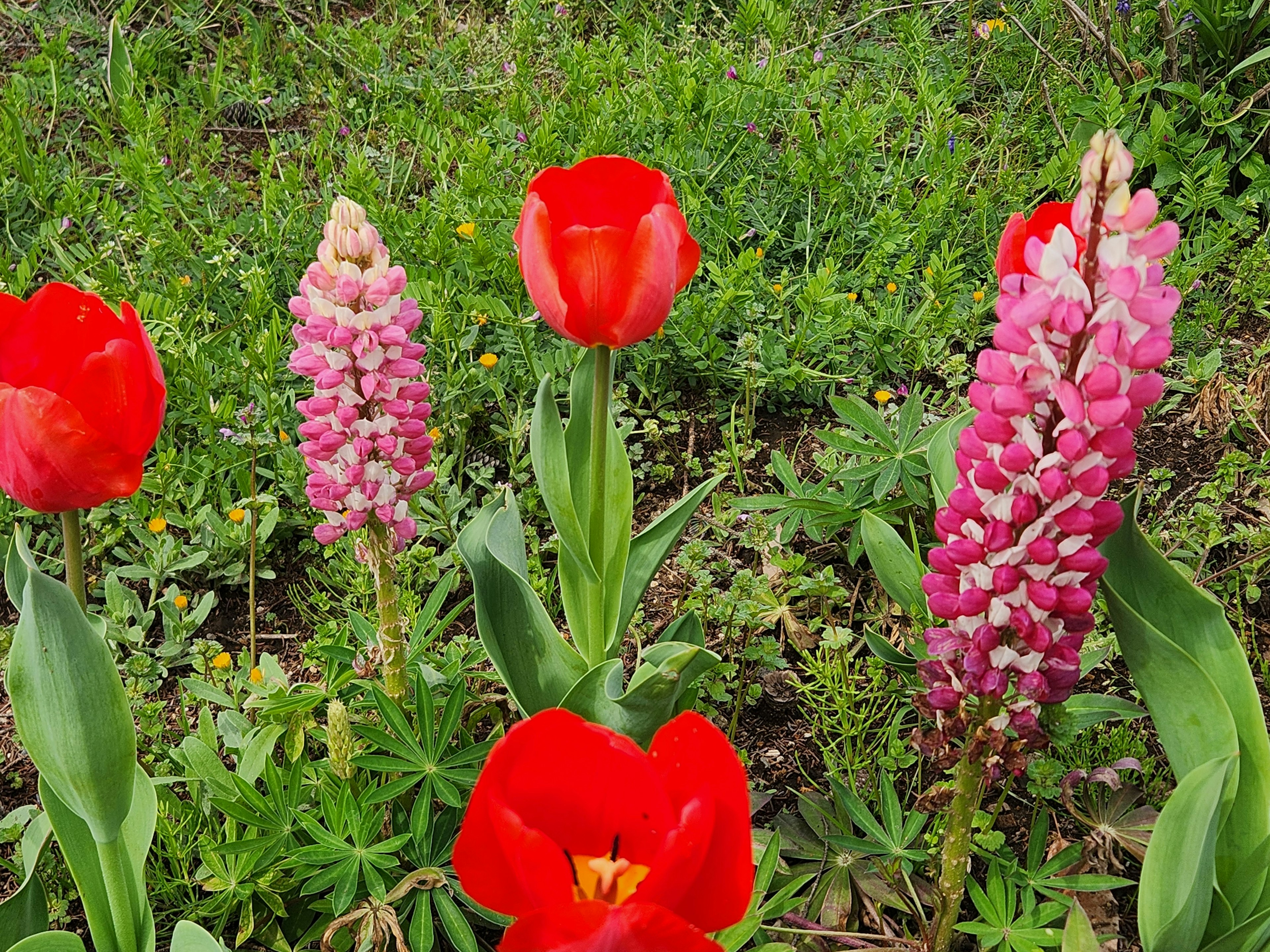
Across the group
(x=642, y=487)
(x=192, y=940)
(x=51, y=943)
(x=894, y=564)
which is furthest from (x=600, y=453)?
(x=642, y=487)

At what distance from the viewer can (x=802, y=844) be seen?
59.3 inches

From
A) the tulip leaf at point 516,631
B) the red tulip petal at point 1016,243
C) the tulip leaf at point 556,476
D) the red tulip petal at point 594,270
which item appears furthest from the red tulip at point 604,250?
the red tulip petal at point 1016,243

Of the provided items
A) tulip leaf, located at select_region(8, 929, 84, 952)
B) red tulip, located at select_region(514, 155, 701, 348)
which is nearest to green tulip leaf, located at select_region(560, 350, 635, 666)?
red tulip, located at select_region(514, 155, 701, 348)

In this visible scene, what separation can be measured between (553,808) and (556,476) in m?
0.61

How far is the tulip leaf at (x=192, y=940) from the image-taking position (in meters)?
1.12

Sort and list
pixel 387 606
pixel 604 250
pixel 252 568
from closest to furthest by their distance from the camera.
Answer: pixel 604 250, pixel 387 606, pixel 252 568

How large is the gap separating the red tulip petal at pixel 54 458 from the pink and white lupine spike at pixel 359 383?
0.31m

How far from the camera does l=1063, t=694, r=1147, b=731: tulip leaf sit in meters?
1.41

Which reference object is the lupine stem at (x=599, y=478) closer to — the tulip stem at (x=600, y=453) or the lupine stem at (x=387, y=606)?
the tulip stem at (x=600, y=453)

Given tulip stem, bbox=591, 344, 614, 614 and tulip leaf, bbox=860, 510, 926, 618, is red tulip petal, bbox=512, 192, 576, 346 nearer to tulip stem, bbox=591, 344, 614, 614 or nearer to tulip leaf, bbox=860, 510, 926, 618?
tulip stem, bbox=591, 344, 614, 614

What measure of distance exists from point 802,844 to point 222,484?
1.37 meters

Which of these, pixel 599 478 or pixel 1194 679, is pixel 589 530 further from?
pixel 1194 679

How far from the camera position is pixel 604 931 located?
30.9 inches

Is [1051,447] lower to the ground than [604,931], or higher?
higher
